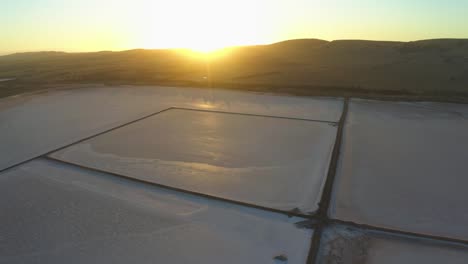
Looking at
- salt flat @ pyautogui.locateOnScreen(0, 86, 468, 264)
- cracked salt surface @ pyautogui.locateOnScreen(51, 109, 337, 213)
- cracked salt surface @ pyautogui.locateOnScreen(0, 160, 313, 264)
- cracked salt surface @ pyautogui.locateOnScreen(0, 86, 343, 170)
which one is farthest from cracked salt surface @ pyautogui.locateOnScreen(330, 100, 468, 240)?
cracked salt surface @ pyautogui.locateOnScreen(0, 86, 343, 170)

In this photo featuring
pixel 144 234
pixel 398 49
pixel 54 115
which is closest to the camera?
pixel 144 234

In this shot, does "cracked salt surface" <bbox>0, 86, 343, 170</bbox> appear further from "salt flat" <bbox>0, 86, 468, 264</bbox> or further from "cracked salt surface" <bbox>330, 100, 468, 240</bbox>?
"cracked salt surface" <bbox>330, 100, 468, 240</bbox>

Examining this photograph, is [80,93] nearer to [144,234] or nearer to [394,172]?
[144,234]

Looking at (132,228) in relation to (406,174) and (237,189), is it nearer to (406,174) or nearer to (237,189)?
(237,189)

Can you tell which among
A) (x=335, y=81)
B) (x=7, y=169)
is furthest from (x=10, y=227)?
(x=335, y=81)

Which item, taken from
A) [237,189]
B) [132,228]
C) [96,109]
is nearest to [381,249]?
[237,189]

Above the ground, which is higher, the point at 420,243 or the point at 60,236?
the point at 420,243

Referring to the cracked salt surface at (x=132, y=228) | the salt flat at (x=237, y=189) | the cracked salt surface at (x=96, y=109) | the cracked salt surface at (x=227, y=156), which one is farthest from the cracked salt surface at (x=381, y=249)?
the cracked salt surface at (x=96, y=109)
